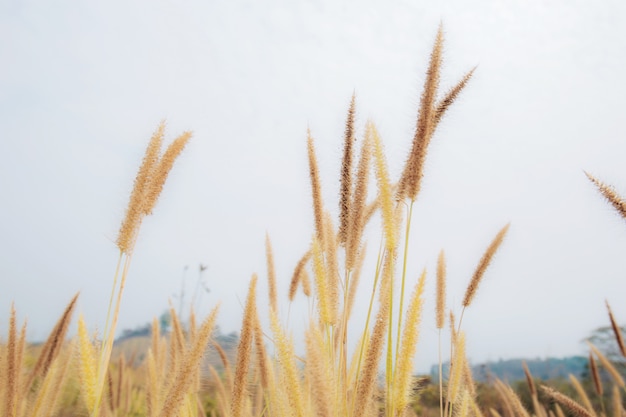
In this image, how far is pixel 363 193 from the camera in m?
1.56

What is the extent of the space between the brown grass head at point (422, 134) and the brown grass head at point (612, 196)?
1.87 feet

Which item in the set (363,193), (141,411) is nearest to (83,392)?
(363,193)

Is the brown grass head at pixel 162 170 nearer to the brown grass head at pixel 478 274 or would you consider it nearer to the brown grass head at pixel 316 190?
the brown grass head at pixel 316 190

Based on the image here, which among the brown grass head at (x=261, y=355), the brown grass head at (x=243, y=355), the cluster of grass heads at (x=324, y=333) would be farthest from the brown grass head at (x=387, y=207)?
the brown grass head at (x=261, y=355)

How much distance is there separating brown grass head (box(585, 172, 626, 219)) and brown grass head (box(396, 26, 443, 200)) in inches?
22.5

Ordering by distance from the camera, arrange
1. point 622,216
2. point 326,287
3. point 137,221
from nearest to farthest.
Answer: point 137,221, point 326,287, point 622,216

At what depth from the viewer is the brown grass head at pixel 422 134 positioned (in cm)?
154

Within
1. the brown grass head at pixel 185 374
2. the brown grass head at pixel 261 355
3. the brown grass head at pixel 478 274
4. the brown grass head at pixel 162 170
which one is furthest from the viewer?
the brown grass head at pixel 478 274

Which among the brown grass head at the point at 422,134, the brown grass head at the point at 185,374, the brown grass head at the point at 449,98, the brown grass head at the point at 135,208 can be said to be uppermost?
the brown grass head at the point at 449,98

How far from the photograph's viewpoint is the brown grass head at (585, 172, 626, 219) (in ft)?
5.30

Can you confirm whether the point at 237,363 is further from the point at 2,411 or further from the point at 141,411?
the point at 141,411

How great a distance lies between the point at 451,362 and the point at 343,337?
40.0 inches

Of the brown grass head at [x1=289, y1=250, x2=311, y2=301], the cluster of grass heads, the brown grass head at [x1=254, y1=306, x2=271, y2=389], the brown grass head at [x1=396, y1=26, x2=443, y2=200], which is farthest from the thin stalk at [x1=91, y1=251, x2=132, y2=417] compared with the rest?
the brown grass head at [x1=289, y1=250, x2=311, y2=301]

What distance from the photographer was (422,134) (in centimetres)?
155
